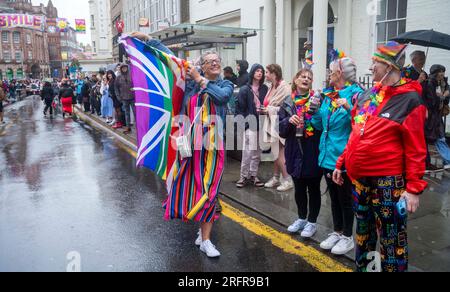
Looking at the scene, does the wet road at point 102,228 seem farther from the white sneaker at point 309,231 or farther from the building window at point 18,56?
the building window at point 18,56

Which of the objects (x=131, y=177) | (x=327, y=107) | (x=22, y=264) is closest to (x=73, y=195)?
(x=131, y=177)

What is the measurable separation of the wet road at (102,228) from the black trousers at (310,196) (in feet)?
1.84

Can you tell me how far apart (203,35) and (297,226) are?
897cm

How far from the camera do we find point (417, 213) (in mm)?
4953

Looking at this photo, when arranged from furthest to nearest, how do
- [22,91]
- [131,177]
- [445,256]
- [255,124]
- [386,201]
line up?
[22,91] < [131,177] < [255,124] < [445,256] < [386,201]

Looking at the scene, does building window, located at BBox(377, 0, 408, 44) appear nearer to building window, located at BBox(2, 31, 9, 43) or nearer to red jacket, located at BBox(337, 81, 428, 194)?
red jacket, located at BBox(337, 81, 428, 194)

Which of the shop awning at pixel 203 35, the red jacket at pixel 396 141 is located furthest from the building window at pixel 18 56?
the red jacket at pixel 396 141

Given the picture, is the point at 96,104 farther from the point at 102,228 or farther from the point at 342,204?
the point at 342,204

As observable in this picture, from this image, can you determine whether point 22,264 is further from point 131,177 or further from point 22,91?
point 22,91

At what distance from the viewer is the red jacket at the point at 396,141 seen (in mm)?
2785

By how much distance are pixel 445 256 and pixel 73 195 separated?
200 inches

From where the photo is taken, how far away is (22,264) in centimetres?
390

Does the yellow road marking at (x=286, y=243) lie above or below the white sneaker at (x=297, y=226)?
below
